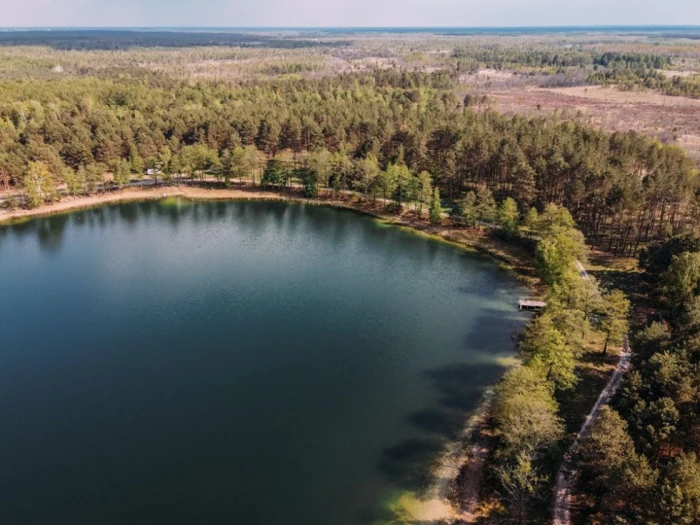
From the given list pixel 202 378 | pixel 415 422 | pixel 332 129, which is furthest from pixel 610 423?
pixel 332 129

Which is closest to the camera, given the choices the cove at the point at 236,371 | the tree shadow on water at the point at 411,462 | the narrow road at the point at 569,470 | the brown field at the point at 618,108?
the narrow road at the point at 569,470

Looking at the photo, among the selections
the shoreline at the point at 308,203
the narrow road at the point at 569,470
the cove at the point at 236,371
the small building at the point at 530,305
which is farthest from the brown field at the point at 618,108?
the narrow road at the point at 569,470

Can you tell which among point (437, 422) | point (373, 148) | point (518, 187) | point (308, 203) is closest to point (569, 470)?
point (437, 422)

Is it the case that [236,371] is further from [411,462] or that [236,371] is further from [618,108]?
[618,108]

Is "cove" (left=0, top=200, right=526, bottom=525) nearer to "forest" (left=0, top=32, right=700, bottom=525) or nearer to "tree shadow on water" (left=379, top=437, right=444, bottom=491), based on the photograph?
"tree shadow on water" (left=379, top=437, right=444, bottom=491)

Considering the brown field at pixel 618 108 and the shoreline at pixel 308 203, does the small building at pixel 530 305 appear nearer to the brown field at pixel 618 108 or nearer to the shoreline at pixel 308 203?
the shoreline at pixel 308 203

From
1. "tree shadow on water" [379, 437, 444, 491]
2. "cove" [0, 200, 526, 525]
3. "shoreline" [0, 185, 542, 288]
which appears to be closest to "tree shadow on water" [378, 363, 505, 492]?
"tree shadow on water" [379, 437, 444, 491]
